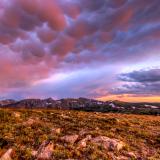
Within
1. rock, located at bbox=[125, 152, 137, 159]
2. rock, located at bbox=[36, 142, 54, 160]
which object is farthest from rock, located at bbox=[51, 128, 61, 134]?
rock, located at bbox=[125, 152, 137, 159]

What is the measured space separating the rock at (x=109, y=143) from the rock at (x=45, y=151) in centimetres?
426

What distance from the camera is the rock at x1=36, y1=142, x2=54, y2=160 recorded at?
70.9ft

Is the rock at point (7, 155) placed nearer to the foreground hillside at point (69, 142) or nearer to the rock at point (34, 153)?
the foreground hillside at point (69, 142)

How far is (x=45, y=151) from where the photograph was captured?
22.5 meters

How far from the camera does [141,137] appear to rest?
30500mm

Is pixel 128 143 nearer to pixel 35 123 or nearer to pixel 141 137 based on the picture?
pixel 141 137

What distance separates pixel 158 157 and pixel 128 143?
11.6 feet

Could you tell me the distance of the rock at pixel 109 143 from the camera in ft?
81.1

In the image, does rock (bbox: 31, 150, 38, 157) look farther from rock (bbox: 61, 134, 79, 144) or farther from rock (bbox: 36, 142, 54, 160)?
rock (bbox: 61, 134, 79, 144)

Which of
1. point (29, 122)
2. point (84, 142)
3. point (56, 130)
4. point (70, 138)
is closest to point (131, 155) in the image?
point (84, 142)

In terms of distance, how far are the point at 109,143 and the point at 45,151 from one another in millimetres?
6013

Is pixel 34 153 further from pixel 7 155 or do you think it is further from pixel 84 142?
pixel 84 142

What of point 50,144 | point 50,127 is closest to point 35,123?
point 50,127

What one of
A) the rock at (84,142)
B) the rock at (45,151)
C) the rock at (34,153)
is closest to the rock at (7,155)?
the rock at (34,153)
